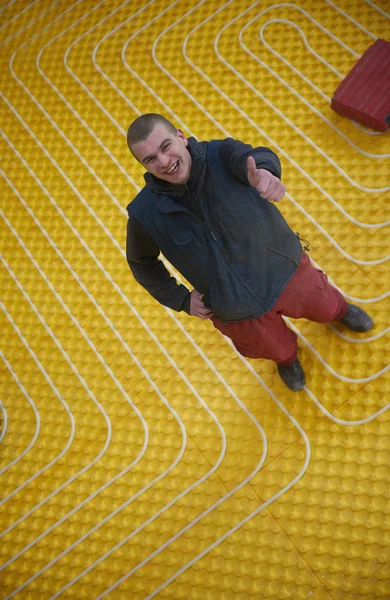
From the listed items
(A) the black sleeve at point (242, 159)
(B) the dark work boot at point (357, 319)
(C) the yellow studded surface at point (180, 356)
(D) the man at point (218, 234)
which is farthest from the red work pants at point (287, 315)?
(A) the black sleeve at point (242, 159)

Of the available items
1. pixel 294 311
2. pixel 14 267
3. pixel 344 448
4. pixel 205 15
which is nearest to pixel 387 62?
pixel 205 15

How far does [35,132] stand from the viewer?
322 centimetres

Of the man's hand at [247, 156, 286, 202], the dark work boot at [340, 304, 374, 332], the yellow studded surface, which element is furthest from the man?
the yellow studded surface

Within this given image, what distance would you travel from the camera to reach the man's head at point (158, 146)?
144cm

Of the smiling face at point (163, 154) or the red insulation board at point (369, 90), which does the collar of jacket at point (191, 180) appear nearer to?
the smiling face at point (163, 154)

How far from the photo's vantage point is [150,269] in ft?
5.88

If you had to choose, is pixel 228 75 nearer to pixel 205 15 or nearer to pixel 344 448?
pixel 205 15

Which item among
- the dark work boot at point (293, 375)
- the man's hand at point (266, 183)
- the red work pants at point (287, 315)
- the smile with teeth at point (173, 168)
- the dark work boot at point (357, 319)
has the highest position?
the smile with teeth at point (173, 168)

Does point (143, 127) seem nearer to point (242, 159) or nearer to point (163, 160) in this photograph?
point (163, 160)

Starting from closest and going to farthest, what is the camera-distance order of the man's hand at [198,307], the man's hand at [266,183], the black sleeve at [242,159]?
the man's hand at [266,183] < the black sleeve at [242,159] < the man's hand at [198,307]

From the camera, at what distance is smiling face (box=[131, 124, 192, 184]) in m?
1.44

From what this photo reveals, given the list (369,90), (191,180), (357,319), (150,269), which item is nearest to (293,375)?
(357,319)

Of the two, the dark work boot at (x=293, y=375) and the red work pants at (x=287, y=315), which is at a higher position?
the red work pants at (x=287, y=315)

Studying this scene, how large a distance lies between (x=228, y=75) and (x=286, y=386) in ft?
5.37
